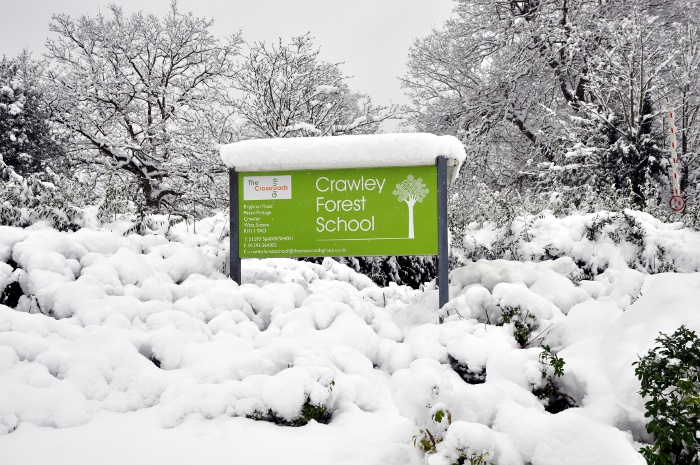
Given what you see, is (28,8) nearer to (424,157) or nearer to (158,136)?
(158,136)

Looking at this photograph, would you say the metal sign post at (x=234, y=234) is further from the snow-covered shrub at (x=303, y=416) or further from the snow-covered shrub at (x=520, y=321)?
the snow-covered shrub at (x=520, y=321)

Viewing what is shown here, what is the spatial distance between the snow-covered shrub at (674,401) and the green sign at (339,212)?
2.61 m

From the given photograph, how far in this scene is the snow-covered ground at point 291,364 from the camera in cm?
197

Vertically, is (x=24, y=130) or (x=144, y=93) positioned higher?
(x=144, y=93)

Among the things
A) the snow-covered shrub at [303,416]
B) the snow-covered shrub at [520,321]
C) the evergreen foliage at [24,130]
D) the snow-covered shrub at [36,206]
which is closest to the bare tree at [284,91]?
the evergreen foliage at [24,130]

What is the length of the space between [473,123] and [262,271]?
508 inches

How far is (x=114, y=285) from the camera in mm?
3686

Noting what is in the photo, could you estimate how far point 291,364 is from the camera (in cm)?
286

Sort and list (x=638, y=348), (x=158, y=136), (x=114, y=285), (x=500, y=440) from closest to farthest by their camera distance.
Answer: (x=500, y=440)
(x=638, y=348)
(x=114, y=285)
(x=158, y=136)

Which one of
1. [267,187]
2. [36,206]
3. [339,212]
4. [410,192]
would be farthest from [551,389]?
[36,206]

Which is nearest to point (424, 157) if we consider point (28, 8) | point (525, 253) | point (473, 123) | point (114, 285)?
point (525, 253)

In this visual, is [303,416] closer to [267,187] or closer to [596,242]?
[267,187]

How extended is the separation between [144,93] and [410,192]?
48.3 ft

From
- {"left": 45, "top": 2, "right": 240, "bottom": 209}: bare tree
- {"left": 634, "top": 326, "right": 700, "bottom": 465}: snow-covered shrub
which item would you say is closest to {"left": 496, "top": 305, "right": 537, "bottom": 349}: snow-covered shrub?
{"left": 634, "top": 326, "right": 700, "bottom": 465}: snow-covered shrub
